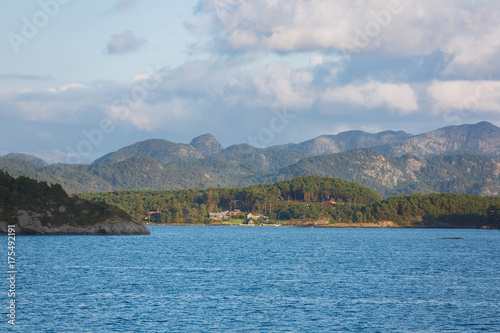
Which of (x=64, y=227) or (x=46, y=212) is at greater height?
(x=46, y=212)

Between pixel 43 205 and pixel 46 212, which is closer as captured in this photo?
pixel 43 205

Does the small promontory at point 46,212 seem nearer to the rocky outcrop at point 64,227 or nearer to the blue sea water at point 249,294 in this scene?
the rocky outcrop at point 64,227

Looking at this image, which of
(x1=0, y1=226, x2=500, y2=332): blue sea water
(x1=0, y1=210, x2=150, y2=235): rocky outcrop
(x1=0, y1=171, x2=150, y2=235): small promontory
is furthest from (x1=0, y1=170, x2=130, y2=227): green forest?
(x1=0, y1=226, x2=500, y2=332): blue sea water

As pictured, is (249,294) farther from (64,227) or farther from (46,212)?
(64,227)

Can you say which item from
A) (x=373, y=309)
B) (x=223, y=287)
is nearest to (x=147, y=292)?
(x=223, y=287)

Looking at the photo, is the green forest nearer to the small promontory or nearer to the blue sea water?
the small promontory

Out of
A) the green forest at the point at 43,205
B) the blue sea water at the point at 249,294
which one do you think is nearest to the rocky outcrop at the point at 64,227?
the green forest at the point at 43,205

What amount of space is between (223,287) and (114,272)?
2160cm

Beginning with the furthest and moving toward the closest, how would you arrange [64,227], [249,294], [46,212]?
[64,227] → [46,212] → [249,294]

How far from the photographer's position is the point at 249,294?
203 feet

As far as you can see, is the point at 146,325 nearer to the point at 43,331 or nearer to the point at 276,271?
the point at 43,331

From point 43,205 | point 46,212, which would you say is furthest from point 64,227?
point 43,205

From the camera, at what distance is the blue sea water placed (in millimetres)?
47000

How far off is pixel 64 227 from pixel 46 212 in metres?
6.67
